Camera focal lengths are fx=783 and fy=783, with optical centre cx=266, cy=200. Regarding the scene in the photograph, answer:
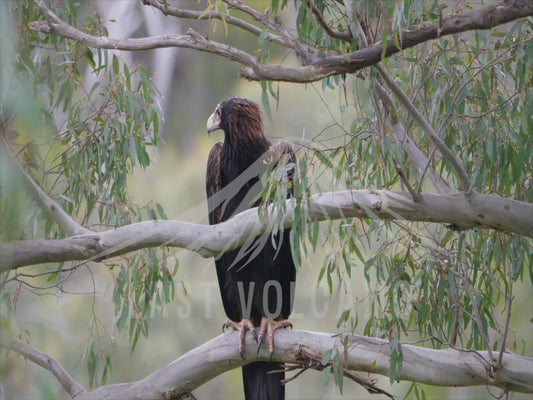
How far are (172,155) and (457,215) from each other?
239 inches

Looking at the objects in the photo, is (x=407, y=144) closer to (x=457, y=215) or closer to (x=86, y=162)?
(x=457, y=215)

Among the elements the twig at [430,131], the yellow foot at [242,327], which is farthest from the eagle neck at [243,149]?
the twig at [430,131]

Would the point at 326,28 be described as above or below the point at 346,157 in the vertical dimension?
above

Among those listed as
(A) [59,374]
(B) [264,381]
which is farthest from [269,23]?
(B) [264,381]

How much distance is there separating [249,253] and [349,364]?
104 centimetres

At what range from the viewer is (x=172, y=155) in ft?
27.7

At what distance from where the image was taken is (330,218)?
2.71 metres

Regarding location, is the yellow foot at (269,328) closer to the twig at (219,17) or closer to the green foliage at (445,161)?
the green foliage at (445,161)

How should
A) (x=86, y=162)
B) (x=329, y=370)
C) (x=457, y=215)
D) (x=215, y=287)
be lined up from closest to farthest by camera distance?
(x=457, y=215) < (x=329, y=370) < (x=86, y=162) < (x=215, y=287)

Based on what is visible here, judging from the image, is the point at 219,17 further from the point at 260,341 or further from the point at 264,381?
the point at 264,381

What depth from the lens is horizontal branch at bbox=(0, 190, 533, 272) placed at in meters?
2.56

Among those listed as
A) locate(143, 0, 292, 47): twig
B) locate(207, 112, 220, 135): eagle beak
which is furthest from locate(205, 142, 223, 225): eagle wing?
locate(143, 0, 292, 47): twig

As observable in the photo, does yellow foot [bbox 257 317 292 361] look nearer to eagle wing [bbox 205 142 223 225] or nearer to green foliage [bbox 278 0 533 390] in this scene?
green foliage [bbox 278 0 533 390]

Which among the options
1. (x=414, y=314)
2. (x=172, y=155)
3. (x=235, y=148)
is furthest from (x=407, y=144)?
(x=172, y=155)
